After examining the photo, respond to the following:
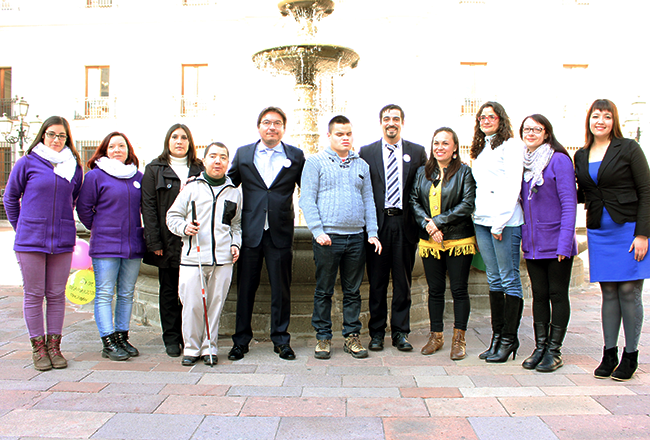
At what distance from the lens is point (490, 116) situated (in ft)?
13.1

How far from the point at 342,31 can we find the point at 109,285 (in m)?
19.6

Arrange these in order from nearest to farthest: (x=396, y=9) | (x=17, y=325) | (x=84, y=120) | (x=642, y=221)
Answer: (x=642, y=221)
(x=17, y=325)
(x=396, y=9)
(x=84, y=120)

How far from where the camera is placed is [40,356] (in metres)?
3.78

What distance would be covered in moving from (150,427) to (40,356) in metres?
1.50

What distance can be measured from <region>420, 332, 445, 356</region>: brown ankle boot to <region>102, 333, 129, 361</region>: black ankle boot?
7.31ft

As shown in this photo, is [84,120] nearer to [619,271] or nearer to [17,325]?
[17,325]

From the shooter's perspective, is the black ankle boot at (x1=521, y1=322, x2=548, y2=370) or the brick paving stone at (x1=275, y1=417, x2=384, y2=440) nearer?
the brick paving stone at (x1=275, y1=417, x2=384, y2=440)

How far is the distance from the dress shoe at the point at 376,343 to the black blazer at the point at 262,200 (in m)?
1.00

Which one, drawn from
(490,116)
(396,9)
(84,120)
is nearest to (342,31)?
(396,9)

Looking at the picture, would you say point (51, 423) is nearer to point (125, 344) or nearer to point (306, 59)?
point (125, 344)

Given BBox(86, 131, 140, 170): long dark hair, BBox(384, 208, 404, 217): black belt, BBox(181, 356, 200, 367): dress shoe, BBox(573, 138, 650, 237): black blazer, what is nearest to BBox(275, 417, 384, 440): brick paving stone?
BBox(181, 356, 200, 367): dress shoe

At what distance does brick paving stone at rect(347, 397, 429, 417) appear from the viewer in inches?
115

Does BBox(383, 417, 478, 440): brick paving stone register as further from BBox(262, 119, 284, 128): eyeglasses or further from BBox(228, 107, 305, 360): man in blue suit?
BBox(262, 119, 284, 128): eyeglasses

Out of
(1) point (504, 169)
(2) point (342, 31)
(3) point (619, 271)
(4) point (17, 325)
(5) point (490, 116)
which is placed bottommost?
(4) point (17, 325)
